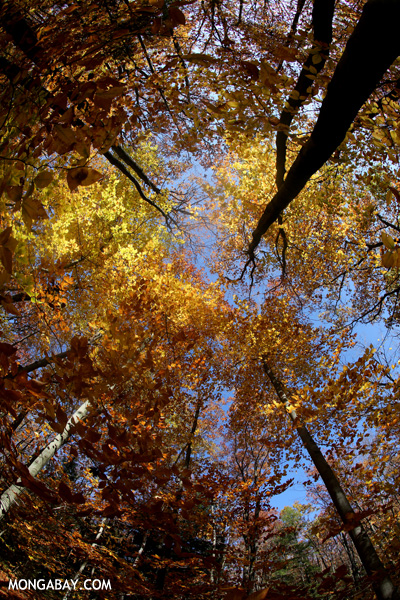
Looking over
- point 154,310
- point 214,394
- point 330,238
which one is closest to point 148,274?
point 154,310

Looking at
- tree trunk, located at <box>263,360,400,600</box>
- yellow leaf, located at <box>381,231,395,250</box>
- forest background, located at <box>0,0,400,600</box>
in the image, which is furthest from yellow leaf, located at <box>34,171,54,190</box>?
tree trunk, located at <box>263,360,400,600</box>

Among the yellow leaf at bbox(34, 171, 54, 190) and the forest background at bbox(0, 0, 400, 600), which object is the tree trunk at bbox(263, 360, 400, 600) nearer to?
the forest background at bbox(0, 0, 400, 600)

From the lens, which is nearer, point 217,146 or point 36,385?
point 36,385

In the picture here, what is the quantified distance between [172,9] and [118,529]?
16.5 metres

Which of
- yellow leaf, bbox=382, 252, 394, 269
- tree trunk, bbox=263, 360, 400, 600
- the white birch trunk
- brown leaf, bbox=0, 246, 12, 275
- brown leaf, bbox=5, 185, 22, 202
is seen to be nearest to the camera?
Result: brown leaf, bbox=0, 246, 12, 275

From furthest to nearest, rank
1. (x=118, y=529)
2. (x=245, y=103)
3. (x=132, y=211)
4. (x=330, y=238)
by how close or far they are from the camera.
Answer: (x=118, y=529) → (x=132, y=211) → (x=330, y=238) → (x=245, y=103)

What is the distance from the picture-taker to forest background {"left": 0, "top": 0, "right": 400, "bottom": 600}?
1694mm

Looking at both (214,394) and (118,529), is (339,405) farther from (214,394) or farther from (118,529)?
(118,529)

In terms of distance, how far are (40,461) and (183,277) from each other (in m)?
8.08

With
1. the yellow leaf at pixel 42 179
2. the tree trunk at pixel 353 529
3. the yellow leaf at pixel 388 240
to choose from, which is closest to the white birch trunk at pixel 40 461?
the yellow leaf at pixel 42 179

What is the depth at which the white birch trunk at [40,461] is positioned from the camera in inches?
146

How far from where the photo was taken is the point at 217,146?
6.32m

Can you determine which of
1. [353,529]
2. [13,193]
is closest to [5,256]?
[13,193]

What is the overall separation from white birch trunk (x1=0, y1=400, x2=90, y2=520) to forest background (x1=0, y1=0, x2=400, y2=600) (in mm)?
31
